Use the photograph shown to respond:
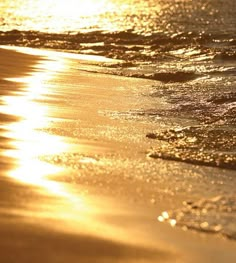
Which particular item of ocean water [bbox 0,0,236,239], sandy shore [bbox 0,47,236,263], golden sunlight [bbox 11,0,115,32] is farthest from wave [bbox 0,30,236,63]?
sandy shore [bbox 0,47,236,263]

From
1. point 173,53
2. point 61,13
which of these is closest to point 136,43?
point 173,53

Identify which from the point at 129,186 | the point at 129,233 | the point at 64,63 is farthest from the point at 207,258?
the point at 64,63

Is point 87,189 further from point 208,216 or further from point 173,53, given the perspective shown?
point 173,53

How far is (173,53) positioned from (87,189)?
14234mm

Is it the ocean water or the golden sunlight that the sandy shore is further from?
the golden sunlight

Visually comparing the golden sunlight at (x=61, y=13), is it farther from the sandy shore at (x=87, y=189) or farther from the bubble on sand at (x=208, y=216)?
the bubble on sand at (x=208, y=216)

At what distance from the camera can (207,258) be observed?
3822 mm

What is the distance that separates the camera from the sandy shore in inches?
151

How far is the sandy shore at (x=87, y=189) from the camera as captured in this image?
12.6 ft

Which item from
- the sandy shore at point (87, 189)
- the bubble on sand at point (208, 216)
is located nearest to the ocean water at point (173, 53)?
the bubble on sand at point (208, 216)

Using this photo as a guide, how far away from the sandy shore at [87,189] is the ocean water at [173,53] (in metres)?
0.21

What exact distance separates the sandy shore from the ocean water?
0.69ft

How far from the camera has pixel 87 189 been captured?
4879 mm

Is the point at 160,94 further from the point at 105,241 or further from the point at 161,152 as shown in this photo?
the point at 105,241
